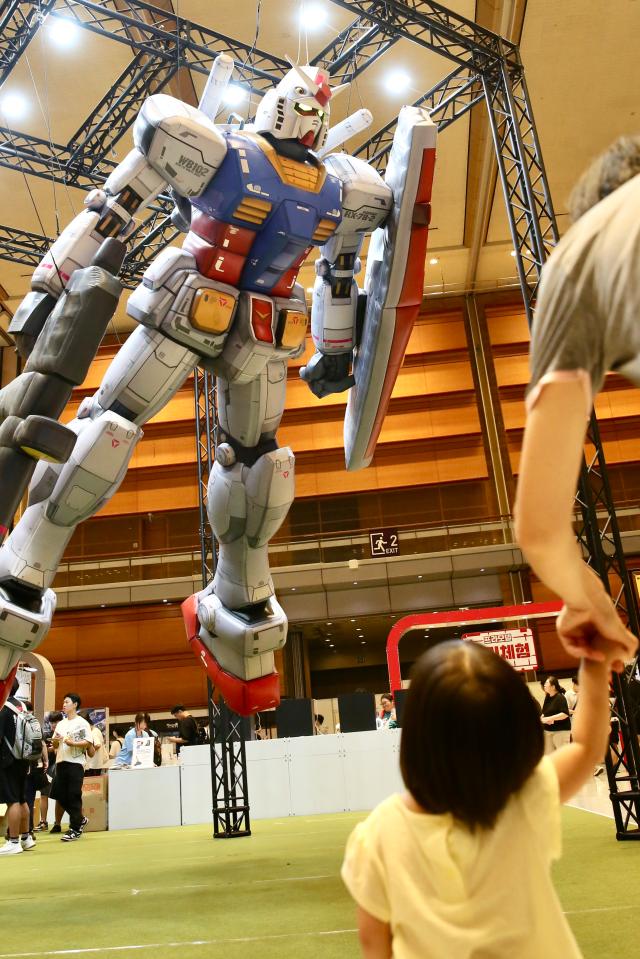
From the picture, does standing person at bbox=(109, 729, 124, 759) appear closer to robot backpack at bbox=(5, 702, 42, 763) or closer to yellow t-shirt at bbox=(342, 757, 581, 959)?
robot backpack at bbox=(5, 702, 42, 763)

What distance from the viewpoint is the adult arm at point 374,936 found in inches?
36.9

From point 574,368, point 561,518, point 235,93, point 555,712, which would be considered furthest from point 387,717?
point 574,368

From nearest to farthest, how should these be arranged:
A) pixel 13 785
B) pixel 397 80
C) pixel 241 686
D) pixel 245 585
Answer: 1. pixel 241 686
2. pixel 245 585
3. pixel 13 785
4. pixel 397 80

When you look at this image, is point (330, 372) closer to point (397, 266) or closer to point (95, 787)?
point (397, 266)

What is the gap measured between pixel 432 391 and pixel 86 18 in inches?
412

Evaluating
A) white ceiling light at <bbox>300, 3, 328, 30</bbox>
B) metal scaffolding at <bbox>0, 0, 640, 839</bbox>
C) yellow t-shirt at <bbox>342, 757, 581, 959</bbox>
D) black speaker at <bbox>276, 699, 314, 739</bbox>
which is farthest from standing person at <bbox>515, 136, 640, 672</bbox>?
white ceiling light at <bbox>300, 3, 328, 30</bbox>

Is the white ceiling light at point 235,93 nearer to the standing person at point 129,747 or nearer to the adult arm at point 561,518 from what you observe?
the adult arm at point 561,518

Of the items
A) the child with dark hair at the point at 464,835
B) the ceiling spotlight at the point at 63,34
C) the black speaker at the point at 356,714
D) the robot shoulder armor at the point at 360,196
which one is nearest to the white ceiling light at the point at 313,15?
the ceiling spotlight at the point at 63,34

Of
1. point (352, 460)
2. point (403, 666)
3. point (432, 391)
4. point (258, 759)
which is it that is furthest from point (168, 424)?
point (352, 460)

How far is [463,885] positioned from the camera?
0.91m

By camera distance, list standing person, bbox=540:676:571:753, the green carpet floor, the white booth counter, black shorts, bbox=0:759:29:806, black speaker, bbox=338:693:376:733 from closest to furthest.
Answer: the green carpet floor → black shorts, bbox=0:759:29:806 → standing person, bbox=540:676:571:753 → the white booth counter → black speaker, bbox=338:693:376:733

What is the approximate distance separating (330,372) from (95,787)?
7741mm

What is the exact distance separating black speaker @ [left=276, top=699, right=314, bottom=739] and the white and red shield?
593 centimetres

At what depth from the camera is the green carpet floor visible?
236 cm
